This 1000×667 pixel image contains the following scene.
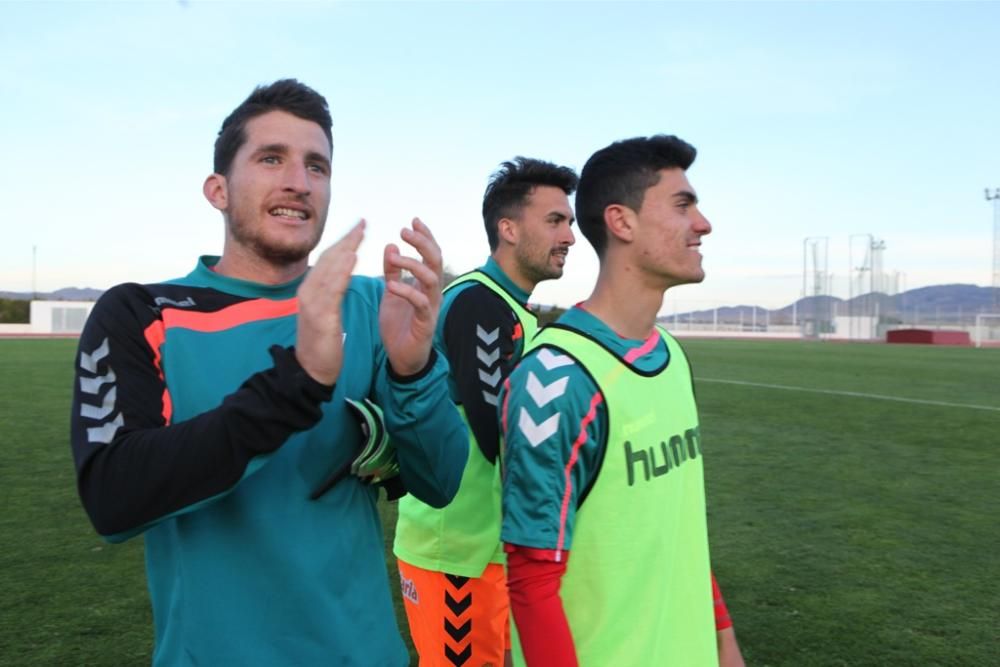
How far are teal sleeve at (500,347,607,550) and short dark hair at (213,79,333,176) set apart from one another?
72 cm

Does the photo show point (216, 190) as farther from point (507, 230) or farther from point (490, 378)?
point (507, 230)

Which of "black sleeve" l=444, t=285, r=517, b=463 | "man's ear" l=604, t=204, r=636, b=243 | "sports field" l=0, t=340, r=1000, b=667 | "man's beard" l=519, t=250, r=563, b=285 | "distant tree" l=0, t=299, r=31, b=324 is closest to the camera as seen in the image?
"man's ear" l=604, t=204, r=636, b=243

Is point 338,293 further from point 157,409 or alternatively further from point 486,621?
point 486,621

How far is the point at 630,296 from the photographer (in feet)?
7.02

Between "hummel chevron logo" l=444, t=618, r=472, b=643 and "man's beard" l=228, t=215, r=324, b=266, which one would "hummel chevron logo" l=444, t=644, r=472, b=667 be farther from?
"man's beard" l=228, t=215, r=324, b=266

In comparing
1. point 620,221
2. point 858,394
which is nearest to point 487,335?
point 620,221

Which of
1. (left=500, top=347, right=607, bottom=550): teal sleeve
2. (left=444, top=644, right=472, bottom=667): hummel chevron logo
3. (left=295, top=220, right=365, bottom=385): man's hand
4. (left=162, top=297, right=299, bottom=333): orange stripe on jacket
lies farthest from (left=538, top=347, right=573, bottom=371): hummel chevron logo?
(left=444, top=644, right=472, bottom=667): hummel chevron logo

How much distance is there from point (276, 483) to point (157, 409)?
25 cm

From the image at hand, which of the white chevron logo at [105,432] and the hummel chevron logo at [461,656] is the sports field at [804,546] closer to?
the hummel chevron logo at [461,656]

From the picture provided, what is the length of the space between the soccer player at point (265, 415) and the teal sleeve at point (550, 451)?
0.15 meters

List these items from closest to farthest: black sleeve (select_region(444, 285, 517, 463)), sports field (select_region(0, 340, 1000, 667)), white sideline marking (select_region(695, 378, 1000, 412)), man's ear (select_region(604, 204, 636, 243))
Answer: man's ear (select_region(604, 204, 636, 243))
black sleeve (select_region(444, 285, 517, 463))
sports field (select_region(0, 340, 1000, 667))
white sideline marking (select_region(695, 378, 1000, 412))

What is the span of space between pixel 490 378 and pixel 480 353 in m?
0.10

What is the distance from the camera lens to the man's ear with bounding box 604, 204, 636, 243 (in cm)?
220

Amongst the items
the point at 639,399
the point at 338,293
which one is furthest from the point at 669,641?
the point at 338,293
